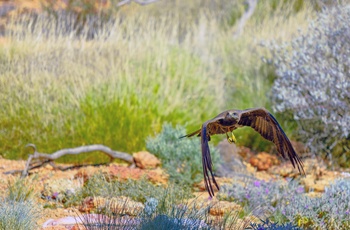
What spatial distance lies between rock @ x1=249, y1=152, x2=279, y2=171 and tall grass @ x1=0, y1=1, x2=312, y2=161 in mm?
898

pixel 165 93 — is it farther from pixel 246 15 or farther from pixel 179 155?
pixel 246 15

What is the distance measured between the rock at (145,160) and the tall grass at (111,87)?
2.66 feet

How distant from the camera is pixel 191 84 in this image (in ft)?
29.4

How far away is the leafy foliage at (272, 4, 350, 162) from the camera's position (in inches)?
312

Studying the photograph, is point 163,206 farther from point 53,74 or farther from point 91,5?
point 91,5

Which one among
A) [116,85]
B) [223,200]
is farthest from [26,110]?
[223,200]

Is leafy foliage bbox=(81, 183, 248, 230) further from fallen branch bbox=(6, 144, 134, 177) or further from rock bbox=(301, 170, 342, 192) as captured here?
fallen branch bbox=(6, 144, 134, 177)

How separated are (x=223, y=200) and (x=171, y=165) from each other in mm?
945

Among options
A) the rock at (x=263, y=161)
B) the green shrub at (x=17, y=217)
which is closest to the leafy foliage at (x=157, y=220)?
the green shrub at (x=17, y=217)

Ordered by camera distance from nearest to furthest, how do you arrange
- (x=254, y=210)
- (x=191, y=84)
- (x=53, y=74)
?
(x=254, y=210) < (x=53, y=74) < (x=191, y=84)

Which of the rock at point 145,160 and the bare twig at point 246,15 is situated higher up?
the bare twig at point 246,15

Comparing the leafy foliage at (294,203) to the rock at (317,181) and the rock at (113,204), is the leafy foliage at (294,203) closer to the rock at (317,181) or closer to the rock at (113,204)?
the rock at (317,181)

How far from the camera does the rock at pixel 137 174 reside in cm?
640

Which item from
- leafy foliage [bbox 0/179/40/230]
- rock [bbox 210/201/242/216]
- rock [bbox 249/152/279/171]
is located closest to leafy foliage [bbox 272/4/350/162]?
rock [bbox 249/152/279/171]
